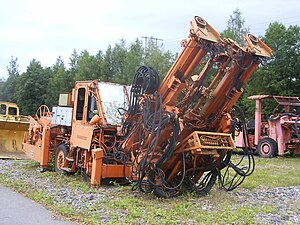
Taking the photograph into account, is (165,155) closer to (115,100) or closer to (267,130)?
(115,100)

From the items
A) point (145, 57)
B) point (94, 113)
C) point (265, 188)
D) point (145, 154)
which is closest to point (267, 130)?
point (265, 188)

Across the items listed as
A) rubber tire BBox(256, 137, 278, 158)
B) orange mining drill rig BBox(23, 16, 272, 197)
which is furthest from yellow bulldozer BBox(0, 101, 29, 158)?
rubber tire BBox(256, 137, 278, 158)

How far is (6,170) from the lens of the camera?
12836mm

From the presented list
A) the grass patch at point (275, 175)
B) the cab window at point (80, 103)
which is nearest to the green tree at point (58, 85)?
the grass patch at point (275, 175)

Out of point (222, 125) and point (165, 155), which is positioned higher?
point (222, 125)

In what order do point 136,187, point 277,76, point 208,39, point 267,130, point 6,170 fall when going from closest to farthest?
point 208,39 < point 136,187 < point 6,170 < point 267,130 < point 277,76

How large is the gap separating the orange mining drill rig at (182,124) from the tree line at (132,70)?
15011 millimetres

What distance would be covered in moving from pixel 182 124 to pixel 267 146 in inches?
489

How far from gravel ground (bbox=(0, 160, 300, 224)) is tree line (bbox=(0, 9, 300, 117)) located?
1432 cm

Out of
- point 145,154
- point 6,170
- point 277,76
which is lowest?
point 6,170

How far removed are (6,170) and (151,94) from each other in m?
6.09

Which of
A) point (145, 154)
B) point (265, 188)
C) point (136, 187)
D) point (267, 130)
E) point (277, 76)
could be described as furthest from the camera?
point (277, 76)

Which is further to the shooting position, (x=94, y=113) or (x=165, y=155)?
(x=94, y=113)

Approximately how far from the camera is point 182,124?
855cm
